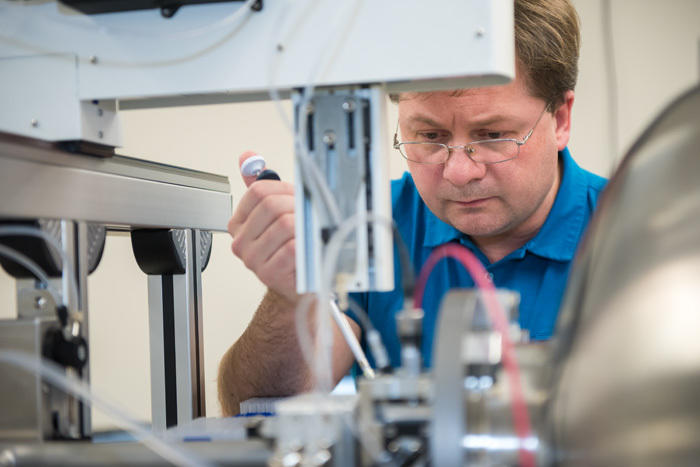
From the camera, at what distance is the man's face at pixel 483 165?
120 centimetres

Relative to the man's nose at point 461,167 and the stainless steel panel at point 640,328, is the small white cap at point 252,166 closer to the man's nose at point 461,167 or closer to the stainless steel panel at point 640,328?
the man's nose at point 461,167

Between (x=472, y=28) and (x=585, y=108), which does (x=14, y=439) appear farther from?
(x=585, y=108)

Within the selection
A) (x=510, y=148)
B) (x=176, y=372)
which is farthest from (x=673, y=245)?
(x=176, y=372)

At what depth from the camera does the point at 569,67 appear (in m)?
1.39

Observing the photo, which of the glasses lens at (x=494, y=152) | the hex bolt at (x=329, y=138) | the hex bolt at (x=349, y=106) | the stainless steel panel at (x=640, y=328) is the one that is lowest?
the stainless steel panel at (x=640, y=328)

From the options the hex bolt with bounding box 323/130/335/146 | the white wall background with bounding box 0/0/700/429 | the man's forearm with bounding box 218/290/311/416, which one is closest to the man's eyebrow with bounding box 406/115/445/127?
the man's forearm with bounding box 218/290/311/416

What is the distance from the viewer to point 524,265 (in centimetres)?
142

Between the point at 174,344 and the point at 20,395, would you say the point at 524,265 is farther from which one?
the point at 20,395

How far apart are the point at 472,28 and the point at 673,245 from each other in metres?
0.30

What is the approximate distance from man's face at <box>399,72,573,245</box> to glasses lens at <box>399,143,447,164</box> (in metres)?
0.01

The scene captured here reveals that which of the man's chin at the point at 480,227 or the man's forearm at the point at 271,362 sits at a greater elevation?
the man's chin at the point at 480,227

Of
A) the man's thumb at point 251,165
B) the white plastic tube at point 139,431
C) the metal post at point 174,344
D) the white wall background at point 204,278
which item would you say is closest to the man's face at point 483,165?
the man's thumb at point 251,165

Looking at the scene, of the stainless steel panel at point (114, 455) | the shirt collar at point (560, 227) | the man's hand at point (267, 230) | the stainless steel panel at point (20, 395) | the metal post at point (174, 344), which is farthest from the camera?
the shirt collar at point (560, 227)

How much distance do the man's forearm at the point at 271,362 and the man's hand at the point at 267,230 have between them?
11.9 inches
